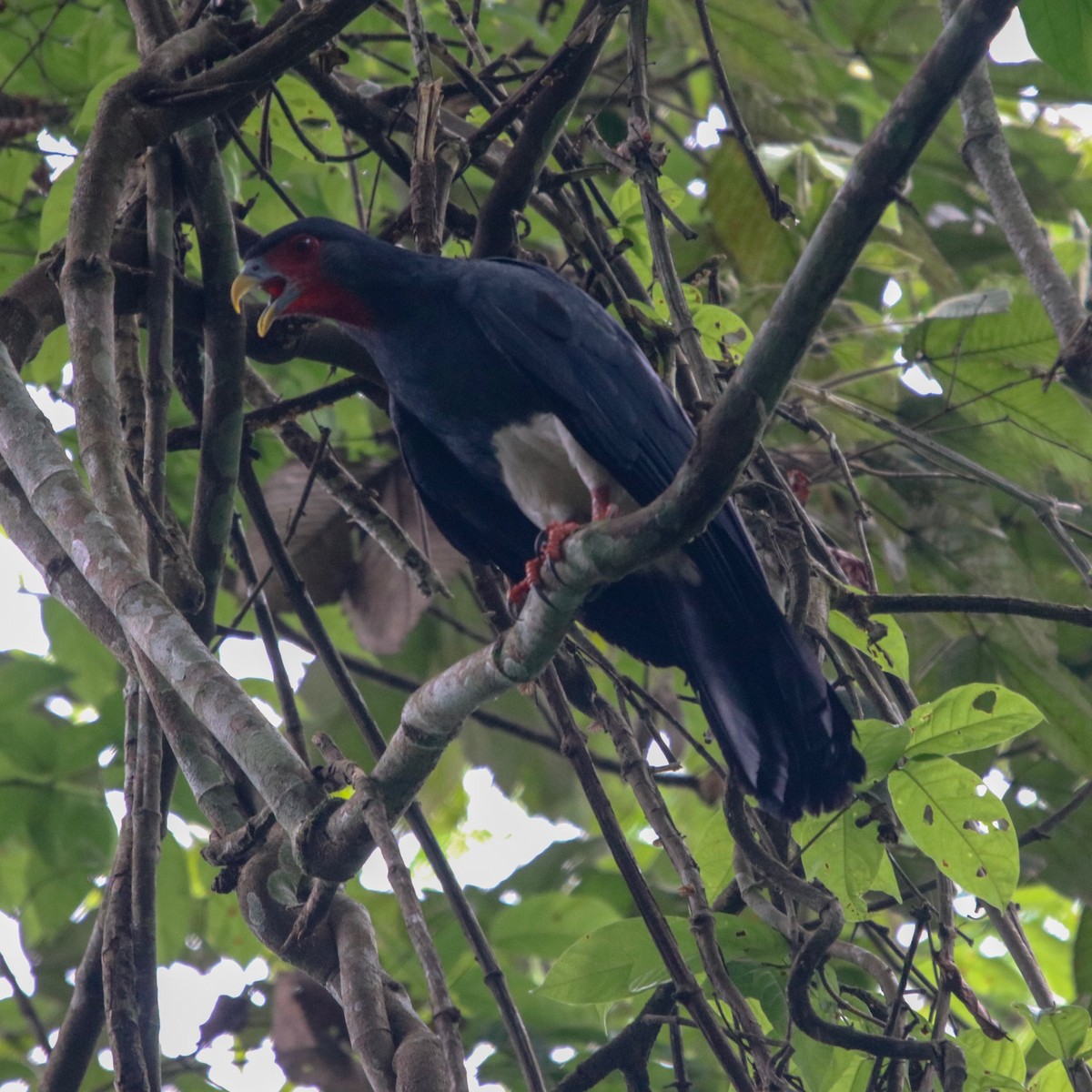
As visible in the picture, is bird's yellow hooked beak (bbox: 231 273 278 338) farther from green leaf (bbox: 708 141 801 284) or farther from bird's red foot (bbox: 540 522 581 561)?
green leaf (bbox: 708 141 801 284)

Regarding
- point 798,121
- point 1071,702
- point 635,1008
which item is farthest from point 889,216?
point 635,1008

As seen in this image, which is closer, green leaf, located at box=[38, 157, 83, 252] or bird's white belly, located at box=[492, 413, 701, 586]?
bird's white belly, located at box=[492, 413, 701, 586]

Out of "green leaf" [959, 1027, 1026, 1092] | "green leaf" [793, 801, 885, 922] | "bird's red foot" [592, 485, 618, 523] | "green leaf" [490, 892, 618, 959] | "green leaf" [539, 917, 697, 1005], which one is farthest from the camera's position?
"green leaf" [490, 892, 618, 959]

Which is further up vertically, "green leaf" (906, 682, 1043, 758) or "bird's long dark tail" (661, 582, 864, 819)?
"bird's long dark tail" (661, 582, 864, 819)

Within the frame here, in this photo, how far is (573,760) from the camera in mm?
2682

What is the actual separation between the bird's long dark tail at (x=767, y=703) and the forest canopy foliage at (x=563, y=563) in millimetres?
62

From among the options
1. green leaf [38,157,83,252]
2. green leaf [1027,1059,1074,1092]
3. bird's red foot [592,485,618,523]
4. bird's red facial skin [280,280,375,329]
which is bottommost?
green leaf [1027,1059,1074,1092]

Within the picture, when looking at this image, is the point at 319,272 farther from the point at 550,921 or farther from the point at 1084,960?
the point at 1084,960

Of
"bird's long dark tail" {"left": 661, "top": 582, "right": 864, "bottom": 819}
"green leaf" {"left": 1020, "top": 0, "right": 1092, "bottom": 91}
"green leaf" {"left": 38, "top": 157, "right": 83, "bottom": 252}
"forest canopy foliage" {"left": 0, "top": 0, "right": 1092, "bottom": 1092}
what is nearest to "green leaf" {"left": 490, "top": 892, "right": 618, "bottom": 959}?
"forest canopy foliage" {"left": 0, "top": 0, "right": 1092, "bottom": 1092}

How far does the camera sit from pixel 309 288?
123 inches

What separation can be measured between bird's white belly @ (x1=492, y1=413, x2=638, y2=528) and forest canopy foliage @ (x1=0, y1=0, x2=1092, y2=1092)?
11.3 inches

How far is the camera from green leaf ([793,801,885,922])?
2248mm

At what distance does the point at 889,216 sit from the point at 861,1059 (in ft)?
9.01

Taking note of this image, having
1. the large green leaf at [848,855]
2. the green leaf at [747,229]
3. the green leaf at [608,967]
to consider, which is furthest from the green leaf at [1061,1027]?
the green leaf at [747,229]
